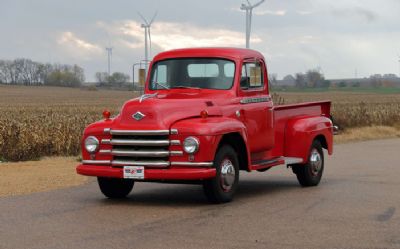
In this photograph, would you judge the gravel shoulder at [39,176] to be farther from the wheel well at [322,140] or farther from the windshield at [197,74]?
the wheel well at [322,140]

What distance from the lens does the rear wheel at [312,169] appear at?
42.7 feet

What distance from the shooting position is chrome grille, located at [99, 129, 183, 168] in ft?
33.3

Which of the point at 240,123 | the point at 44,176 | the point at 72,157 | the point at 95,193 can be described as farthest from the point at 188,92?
the point at 72,157

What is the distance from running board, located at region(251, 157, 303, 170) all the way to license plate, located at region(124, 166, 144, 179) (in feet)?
6.50

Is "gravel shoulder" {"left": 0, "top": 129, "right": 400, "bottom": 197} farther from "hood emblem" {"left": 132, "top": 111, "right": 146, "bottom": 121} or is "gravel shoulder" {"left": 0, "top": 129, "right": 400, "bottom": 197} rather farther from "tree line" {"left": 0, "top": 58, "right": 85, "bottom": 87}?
"tree line" {"left": 0, "top": 58, "right": 85, "bottom": 87}

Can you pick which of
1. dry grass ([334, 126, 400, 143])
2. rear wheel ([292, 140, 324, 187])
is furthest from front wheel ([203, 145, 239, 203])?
dry grass ([334, 126, 400, 143])

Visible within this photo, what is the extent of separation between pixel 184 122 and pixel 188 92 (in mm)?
1275

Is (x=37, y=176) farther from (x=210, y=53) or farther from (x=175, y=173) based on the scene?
(x=175, y=173)

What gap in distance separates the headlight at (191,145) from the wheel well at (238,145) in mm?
617

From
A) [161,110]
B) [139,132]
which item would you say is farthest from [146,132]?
[161,110]

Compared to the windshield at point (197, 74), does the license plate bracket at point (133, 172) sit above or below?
below

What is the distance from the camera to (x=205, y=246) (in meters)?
7.61

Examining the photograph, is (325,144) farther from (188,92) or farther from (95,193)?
(95,193)

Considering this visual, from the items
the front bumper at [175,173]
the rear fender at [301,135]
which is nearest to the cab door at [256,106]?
the rear fender at [301,135]
